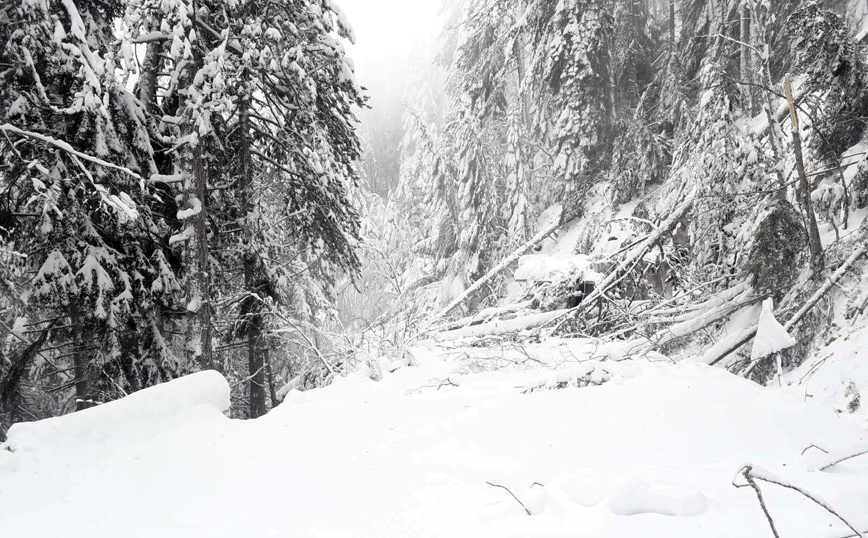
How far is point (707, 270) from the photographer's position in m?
5.72

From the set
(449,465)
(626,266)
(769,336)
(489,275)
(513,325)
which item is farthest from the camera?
(489,275)

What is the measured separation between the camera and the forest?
2.06 metres

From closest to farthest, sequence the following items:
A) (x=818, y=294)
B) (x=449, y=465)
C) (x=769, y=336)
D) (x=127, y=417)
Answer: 1. (x=449, y=465)
2. (x=127, y=417)
3. (x=769, y=336)
4. (x=818, y=294)

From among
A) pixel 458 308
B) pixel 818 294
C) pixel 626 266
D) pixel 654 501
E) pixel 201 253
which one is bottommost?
pixel 654 501

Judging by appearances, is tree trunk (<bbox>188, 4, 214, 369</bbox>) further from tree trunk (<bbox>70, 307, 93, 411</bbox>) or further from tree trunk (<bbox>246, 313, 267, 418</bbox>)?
tree trunk (<bbox>246, 313, 267, 418</bbox>)

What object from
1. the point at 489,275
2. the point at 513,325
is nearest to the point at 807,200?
the point at 513,325

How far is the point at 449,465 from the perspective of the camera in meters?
2.44

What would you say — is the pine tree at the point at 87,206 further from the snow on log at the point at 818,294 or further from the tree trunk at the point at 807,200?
the tree trunk at the point at 807,200

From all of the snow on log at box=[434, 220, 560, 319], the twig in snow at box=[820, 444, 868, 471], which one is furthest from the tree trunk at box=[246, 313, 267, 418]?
the twig in snow at box=[820, 444, 868, 471]

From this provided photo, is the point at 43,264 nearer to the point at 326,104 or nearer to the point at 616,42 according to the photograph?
the point at 326,104

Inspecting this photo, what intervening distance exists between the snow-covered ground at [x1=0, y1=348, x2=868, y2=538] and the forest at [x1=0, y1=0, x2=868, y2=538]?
0.02 m

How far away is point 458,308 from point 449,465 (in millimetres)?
9891

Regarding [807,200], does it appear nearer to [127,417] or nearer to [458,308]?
[127,417]

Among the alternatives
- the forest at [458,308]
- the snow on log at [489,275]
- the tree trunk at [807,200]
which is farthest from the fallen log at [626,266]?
the snow on log at [489,275]
